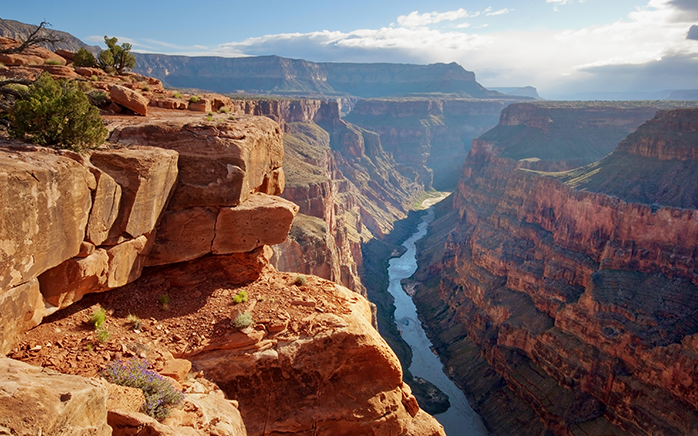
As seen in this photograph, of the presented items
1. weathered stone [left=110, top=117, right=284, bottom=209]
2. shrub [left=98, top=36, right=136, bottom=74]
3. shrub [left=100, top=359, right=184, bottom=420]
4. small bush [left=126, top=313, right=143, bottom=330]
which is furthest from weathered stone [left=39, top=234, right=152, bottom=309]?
shrub [left=98, top=36, right=136, bottom=74]

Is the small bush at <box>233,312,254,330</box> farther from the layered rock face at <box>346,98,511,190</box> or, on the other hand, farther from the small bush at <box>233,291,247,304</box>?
the layered rock face at <box>346,98,511,190</box>

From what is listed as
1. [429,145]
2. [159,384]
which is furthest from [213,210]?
[429,145]

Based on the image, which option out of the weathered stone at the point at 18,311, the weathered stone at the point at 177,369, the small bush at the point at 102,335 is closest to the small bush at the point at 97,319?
the small bush at the point at 102,335

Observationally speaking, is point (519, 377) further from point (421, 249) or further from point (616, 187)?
point (421, 249)

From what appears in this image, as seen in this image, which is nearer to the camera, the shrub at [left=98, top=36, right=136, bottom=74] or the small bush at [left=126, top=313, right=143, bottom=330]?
the small bush at [left=126, top=313, right=143, bottom=330]

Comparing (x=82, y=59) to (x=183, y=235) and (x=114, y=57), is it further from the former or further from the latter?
(x=183, y=235)

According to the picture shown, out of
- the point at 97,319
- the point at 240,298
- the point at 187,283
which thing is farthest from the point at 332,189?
the point at 97,319
